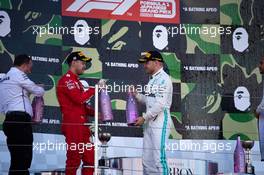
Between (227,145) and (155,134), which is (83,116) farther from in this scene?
(227,145)

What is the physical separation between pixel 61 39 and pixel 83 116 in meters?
1.27

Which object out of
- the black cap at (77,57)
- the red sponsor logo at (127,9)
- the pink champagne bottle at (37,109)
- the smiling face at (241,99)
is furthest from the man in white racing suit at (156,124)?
the smiling face at (241,99)

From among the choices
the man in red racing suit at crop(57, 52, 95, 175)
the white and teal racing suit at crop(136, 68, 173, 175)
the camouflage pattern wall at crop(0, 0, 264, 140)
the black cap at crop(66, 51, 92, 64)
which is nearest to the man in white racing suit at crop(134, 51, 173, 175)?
the white and teal racing suit at crop(136, 68, 173, 175)

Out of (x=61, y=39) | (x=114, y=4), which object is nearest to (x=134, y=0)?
(x=114, y=4)

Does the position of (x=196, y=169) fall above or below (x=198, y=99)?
below

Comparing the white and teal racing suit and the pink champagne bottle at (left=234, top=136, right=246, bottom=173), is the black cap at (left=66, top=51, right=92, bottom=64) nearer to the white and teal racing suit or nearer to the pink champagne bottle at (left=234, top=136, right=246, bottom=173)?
Answer: the white and teal racing suit

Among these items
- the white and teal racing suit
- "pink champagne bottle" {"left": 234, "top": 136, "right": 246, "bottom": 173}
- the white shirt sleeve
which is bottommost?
"pink champagne bottle" {"left": 234, "top": 136, "right": 246, "bottom": 173}

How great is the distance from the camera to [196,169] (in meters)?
8.89

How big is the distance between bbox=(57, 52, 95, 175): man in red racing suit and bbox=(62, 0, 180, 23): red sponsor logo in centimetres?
128

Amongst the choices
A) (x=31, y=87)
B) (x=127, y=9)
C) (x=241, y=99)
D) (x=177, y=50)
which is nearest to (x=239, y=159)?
(x=241, y=99)

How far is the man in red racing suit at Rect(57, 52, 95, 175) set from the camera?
804cm

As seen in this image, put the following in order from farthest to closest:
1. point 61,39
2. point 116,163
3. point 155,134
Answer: point 61,39, point 116,163, point 155,134

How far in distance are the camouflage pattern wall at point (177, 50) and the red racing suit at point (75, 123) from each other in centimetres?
86

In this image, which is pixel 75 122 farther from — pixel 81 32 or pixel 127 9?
pixel 127 9
